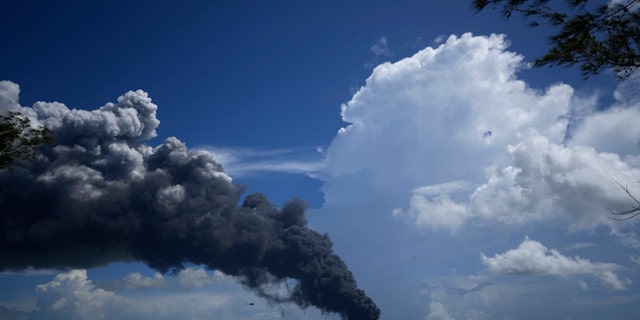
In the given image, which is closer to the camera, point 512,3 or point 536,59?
point 512,3

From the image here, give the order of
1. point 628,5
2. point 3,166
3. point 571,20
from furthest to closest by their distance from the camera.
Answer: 1. point 3,166
2. point 571,20
3. point 628,5

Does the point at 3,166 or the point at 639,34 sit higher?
the point at 639,34

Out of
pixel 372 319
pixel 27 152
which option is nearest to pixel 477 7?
pixel 27 152

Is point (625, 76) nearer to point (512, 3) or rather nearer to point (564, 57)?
point (564, 57)

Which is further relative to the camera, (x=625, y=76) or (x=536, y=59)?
(x=536, y=59)

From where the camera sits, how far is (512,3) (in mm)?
12859

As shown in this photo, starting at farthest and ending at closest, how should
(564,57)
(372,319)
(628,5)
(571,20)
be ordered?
(372,319), (564,57), (571,20), (628,5)

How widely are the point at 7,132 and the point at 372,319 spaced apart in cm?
10765

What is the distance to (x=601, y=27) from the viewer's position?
495 inches

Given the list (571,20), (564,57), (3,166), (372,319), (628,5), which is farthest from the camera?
(372,319)

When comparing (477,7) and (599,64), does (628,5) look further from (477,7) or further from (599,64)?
(477,7)

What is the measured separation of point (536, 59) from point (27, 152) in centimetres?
2610

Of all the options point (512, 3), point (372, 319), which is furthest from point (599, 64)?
point (372, 319)

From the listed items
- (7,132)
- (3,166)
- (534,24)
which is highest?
(534,24)
